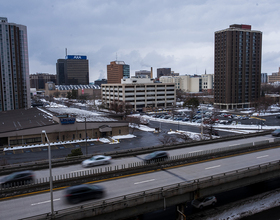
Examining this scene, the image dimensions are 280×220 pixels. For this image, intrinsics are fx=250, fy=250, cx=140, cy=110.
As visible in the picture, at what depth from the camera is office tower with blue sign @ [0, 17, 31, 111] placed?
86625 mm

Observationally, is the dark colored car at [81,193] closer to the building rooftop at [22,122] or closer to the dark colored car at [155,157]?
the dark colored car at [155,157]

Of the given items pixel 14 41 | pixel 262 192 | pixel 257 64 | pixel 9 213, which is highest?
pixel 14 41

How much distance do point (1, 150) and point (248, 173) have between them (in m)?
37.4

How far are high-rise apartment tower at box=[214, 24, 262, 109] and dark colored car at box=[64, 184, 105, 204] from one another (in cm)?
8883

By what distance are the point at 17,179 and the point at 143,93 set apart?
84837 millimetres

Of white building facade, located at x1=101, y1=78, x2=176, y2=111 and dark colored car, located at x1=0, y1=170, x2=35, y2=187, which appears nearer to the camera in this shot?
dark colored car, located at x1=0, y1=170, x2=35, y2=187

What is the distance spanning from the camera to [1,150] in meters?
40.5

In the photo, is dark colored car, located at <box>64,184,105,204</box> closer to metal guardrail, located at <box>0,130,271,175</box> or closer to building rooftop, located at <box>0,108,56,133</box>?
metal guardrail, located at <box>0,130,271,175</box>

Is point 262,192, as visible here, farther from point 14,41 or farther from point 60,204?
point 14,41

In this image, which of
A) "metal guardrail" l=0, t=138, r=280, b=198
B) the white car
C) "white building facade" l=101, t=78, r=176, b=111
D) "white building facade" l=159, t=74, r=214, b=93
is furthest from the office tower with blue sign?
"white building facade" l=159, t=74, r=214, b=93

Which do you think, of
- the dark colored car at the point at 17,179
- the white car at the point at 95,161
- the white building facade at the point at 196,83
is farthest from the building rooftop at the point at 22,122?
the white building facade at the point at 196,83

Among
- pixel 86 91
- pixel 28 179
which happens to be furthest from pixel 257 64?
pixel 86 91

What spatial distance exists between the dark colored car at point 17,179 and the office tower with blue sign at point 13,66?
7963 centimetres

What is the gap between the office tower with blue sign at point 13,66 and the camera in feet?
284
